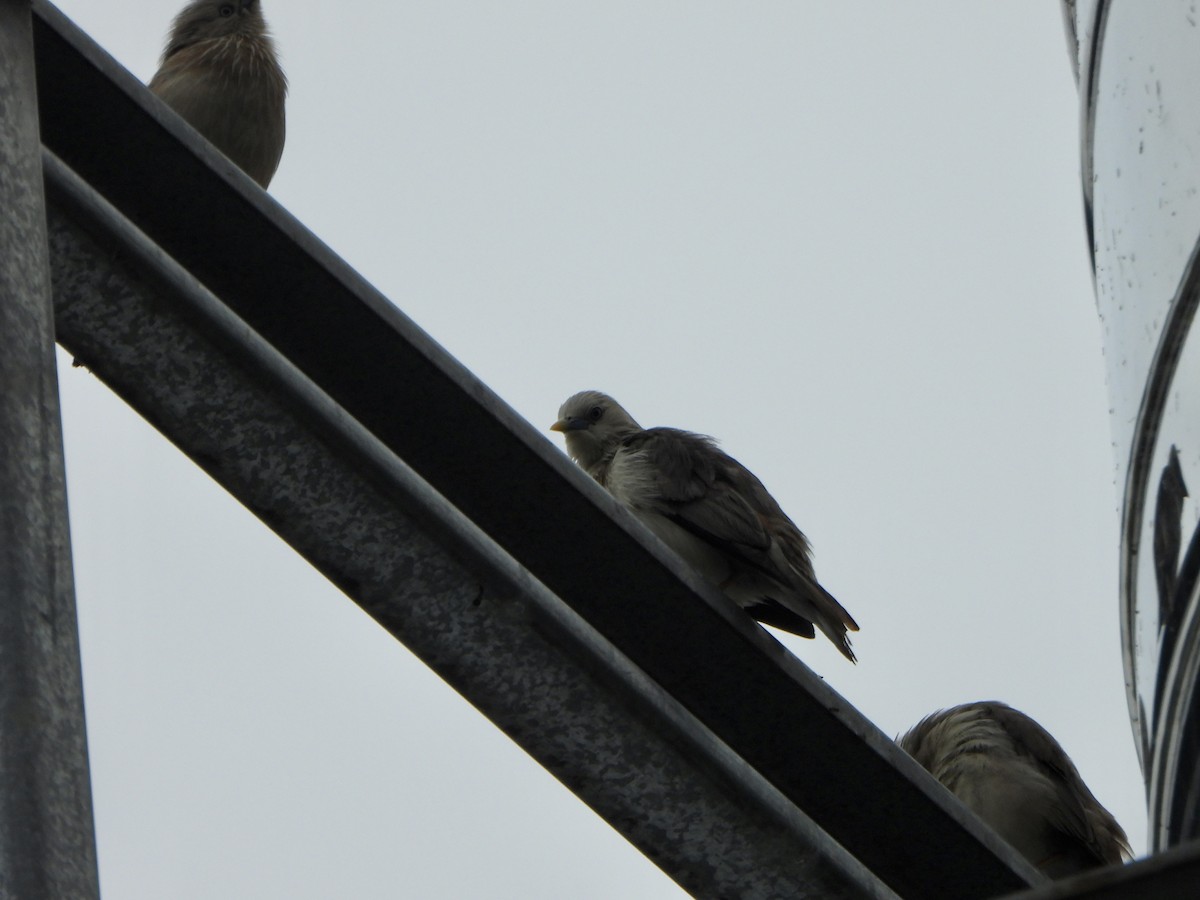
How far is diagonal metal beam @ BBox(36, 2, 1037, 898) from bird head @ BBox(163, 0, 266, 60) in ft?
11.0

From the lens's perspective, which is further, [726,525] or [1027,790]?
[1027,790]

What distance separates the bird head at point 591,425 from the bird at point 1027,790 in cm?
147

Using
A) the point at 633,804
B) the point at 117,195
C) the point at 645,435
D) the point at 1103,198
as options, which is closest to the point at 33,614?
the point at 117,195

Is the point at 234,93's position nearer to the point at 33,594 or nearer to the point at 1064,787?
the point at 1064,787

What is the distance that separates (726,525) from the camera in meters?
4.58

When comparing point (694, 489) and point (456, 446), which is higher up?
point (694, 489)

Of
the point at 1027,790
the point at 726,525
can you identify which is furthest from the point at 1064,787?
the point at 726,525

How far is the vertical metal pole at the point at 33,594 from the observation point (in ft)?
4.79

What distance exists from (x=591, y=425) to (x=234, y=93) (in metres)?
1.58

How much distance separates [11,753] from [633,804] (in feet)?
4.14

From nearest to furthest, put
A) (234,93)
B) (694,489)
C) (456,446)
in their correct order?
(456,446)
(694,489)
(234,93)

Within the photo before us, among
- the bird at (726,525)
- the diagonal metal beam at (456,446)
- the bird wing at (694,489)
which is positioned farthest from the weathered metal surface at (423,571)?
the bird wing at (694,489)

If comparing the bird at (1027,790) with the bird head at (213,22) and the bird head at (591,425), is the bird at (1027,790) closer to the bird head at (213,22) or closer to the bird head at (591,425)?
the bird head at (591,425)

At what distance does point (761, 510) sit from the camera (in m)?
4.79
